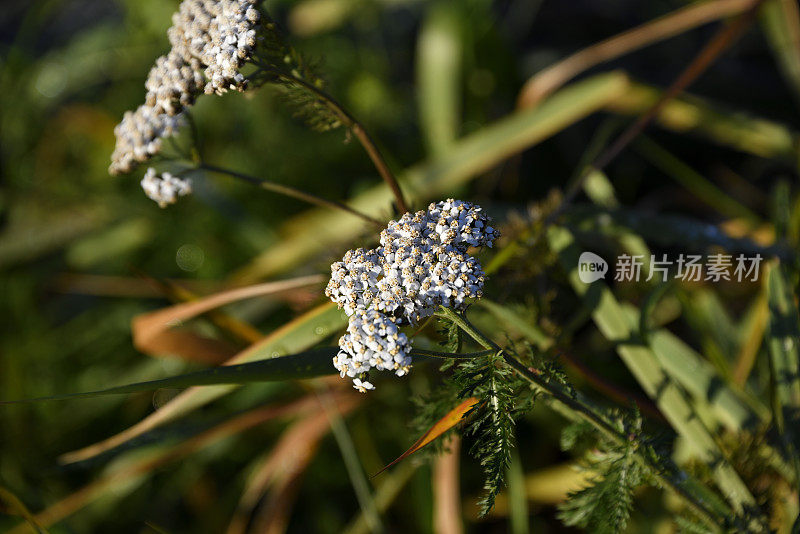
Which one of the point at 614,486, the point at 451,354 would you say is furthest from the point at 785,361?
the point at 451,354

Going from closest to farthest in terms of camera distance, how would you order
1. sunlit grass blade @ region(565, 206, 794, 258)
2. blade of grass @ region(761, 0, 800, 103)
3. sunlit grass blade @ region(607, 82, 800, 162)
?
sunlit grass blade @ region(565, 206, 794, 258) → sunlit grass blade @ region(607, 82, 800, 162) → blade of grass @ region(761, 0, 800, 103)

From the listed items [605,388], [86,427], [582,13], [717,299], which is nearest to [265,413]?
[86,427]

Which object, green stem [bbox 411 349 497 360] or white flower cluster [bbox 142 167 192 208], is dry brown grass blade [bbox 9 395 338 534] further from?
green stem [bbox 411 349 497 360]

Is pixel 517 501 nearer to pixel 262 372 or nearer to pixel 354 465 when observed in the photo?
pixel 354 465

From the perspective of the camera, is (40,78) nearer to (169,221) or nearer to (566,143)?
(169,221)

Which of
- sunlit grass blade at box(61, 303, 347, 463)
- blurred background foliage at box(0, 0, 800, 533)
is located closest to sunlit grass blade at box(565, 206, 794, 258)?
blurred background foliage at box(0, 0, 800, 533)

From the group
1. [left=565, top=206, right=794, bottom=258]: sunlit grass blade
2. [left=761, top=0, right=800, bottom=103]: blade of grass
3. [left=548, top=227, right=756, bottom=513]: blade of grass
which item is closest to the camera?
[left=548, top=227, right=756, bottom=513]: blade of grass
